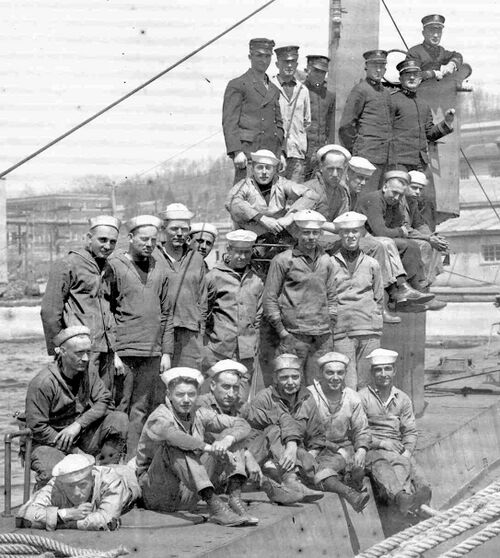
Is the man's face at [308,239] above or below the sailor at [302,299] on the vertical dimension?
above

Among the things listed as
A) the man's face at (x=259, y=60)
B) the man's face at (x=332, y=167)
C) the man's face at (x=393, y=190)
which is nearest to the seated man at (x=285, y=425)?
the man's face at (x=332, y=167)

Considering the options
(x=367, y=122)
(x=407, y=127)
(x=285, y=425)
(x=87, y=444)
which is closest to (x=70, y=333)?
(x=87, y=444)

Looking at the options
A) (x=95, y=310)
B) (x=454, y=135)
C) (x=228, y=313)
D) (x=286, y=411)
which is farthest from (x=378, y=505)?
(x=454, y=135)

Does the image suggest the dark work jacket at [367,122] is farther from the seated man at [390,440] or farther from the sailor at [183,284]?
the sailor at [183,284]

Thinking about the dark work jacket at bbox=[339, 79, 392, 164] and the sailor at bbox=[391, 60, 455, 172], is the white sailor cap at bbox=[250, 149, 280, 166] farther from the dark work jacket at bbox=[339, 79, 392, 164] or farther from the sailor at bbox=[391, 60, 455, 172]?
the sailor at bbox=[391, 60, 455, 172]

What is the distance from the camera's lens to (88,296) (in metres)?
7.55

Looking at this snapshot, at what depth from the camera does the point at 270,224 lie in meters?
9.05

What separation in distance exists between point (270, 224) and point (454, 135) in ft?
16.8

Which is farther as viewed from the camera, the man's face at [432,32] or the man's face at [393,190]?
the man's face at [432,32]

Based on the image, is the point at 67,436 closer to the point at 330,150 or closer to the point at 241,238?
the point at 241,238

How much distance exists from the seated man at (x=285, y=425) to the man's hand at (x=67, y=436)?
139cm

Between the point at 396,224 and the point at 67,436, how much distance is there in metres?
4.78

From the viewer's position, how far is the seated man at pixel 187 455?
7.04m

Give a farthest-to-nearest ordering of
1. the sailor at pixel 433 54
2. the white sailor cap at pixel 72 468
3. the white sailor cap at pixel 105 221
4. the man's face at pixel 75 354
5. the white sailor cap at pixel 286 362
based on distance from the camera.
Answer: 1. the sailor at pixel 433 54
2. the white sailor cap at pixel 286 362
3. the white sailor cap at pixel 105 221
4. the man's face at pixel 75 354
5. the white sailor cap at pixel 72 468
